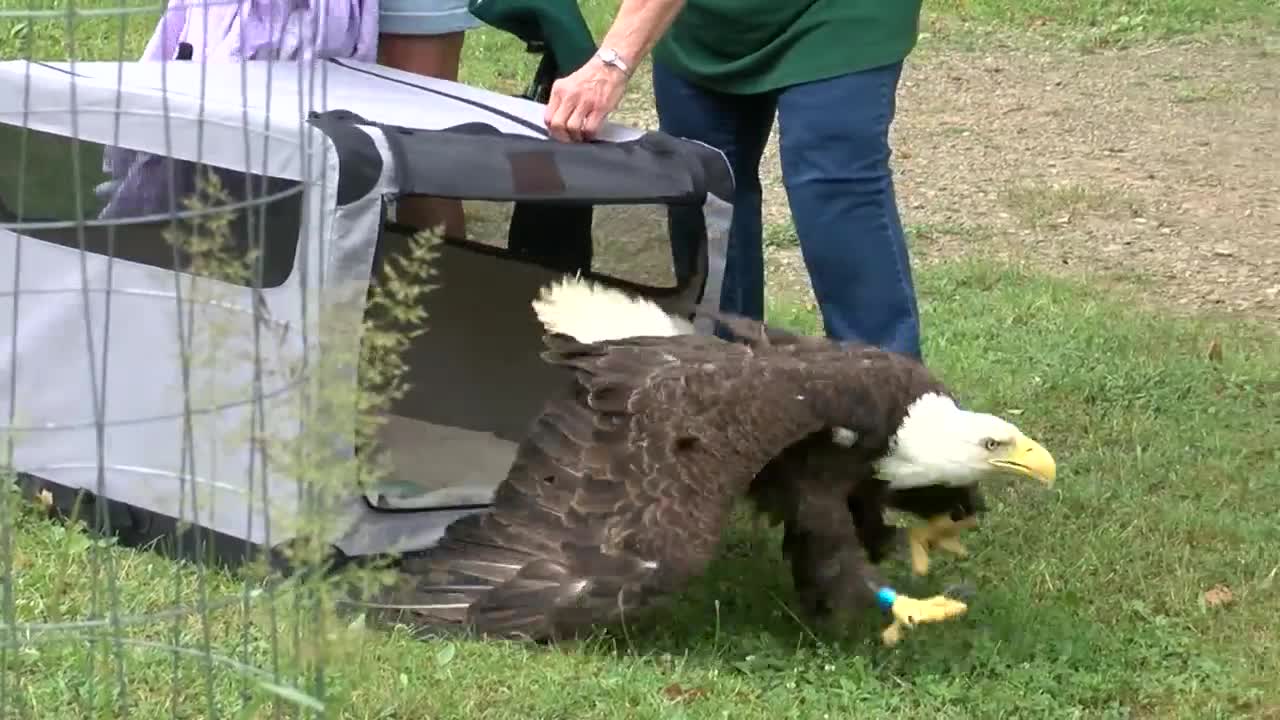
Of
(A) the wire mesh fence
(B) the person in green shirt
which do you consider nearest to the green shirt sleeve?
(B) the person in green shirt

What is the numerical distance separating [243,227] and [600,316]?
2.67 feet

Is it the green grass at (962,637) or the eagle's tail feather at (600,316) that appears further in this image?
the eagle's tail feather at (600,316)

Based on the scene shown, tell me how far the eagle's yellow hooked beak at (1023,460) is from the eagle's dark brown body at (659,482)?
210 millimetres

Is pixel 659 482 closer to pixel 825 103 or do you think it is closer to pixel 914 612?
pixel 914 612

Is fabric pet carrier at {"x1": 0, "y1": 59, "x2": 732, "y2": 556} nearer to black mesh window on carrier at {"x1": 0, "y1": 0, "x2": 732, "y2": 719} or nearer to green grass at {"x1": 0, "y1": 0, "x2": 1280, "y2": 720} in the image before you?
black mesh window on carrier at {"x1": 0, "y1": 0, "x2": 732, "y2": 719}

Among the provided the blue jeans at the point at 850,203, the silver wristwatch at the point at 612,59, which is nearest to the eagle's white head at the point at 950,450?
the blue jeans at the point at 850,203

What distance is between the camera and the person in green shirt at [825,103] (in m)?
4.07

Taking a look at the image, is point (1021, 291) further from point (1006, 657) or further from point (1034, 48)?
point (1034, 48)

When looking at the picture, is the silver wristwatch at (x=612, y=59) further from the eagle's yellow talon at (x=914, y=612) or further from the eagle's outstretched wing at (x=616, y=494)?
the eagle's yellow talon at (x=914, y=612)

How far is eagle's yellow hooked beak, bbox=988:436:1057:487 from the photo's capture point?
387 cm

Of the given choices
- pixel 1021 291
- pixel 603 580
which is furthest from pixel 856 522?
pixel 1021 291

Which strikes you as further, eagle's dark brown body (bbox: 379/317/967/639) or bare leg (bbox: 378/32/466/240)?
bare leg (bbox: 378/32/466/240)

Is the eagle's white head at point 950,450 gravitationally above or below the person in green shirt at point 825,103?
below

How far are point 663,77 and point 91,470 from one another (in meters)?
1.70
